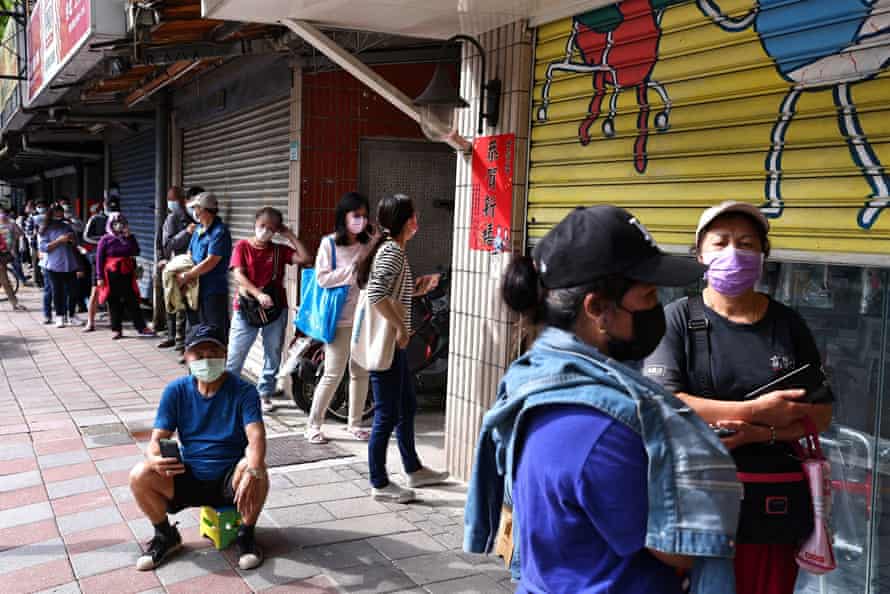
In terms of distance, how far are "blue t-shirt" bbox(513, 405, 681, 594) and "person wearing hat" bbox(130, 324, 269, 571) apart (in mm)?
2778

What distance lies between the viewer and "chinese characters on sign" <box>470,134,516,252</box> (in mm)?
5062

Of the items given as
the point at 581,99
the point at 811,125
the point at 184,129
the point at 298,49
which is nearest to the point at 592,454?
the point at 811,125

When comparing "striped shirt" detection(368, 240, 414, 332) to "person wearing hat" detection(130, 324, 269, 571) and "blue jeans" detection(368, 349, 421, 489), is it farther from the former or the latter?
"person wearing hat" detection(130, 324, 269, 571)

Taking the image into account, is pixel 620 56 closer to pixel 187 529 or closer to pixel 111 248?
pixel 187 529

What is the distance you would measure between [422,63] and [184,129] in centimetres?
557

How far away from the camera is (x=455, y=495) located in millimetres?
5277

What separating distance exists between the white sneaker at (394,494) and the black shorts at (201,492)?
1.13 metres

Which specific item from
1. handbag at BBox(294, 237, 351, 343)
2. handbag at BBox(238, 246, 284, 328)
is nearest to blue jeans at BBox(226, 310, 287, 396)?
handbag at BBox(238, 246, 284, 328)

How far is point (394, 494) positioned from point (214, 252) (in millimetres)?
4114

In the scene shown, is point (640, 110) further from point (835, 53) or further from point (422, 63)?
point (422, 63)

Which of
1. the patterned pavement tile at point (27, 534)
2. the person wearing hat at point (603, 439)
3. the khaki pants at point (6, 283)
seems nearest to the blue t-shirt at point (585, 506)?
the person wearing hat at point (603, 439)

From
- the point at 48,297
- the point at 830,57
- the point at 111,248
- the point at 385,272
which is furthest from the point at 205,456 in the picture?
the point at 48,297

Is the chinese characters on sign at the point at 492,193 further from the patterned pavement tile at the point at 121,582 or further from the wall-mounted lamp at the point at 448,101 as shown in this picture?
the patterned pavement tile at the point at 121,582

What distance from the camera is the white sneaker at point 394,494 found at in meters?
5.12
